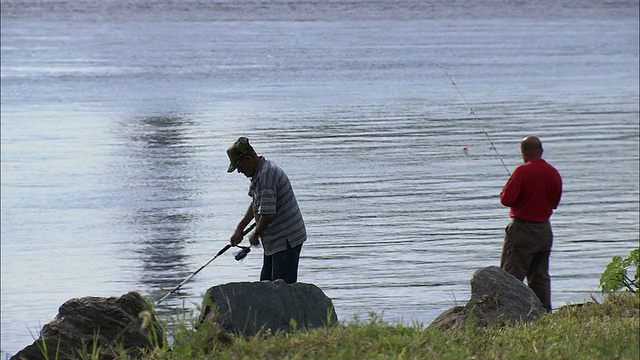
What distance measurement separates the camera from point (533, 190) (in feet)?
30.5

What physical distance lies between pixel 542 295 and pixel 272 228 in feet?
8.74

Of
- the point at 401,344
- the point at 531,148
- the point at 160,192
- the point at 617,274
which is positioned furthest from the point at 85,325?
the point at 160,192

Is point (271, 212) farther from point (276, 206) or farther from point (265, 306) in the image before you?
point (265, 306)

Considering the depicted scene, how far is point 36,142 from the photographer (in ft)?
72.3

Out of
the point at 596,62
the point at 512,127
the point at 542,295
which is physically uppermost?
the point at 596,62

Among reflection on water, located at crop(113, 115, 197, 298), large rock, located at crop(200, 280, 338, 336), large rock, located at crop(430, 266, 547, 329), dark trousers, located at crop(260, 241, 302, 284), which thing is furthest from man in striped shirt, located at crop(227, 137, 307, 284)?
reflection on water, located at crop(113, 115, 197, 298)

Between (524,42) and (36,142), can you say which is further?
(524,42)

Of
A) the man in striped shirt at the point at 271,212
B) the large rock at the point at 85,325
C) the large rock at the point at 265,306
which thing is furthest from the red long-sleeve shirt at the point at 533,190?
the large rock at the point at 85,325

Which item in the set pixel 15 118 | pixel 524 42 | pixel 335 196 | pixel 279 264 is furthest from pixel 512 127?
pixel 524 42

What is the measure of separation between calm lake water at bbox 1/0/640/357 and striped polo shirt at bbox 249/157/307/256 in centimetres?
215

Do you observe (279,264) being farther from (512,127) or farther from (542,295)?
(512,127)

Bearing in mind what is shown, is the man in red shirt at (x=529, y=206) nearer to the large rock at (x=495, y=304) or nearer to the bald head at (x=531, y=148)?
the bald head at (x=531, y=148)

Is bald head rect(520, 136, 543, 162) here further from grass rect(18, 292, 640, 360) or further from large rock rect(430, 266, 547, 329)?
grass rect(18, 292, 640, 360)

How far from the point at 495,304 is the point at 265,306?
2036 mm
